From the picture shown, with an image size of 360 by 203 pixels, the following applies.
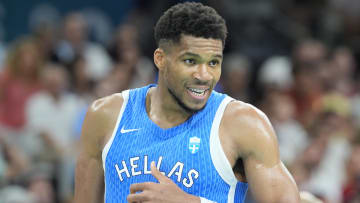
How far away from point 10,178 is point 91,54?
296cm

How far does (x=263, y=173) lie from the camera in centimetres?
411

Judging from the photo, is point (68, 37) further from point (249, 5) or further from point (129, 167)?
point (129, 167)

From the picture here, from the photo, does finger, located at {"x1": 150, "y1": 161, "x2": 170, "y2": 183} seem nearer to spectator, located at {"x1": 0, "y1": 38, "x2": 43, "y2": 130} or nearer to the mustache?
the mustache

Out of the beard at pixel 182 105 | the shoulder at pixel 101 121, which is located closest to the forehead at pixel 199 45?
the beard at pixel 182 105

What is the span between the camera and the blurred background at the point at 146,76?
27.5 ft

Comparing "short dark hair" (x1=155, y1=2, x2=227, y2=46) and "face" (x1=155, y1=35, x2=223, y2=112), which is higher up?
"short dark hair" (x1=155, y1=2, x2=227, y2=46)

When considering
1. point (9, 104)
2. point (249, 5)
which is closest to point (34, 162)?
point (9, 104)

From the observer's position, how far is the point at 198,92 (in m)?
4.25

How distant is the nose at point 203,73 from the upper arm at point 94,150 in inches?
25.3

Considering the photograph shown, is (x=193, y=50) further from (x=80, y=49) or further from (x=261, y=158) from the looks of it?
(x=80, y=49)

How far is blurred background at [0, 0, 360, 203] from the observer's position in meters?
8.39

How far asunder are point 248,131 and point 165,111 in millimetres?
569

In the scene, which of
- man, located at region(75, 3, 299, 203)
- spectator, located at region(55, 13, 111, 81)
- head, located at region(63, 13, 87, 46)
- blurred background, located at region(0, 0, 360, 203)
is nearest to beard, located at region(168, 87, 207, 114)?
man, located at region(75, 3, 299, 203)

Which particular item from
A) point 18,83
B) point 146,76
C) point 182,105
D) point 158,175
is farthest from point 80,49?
point 158,175
